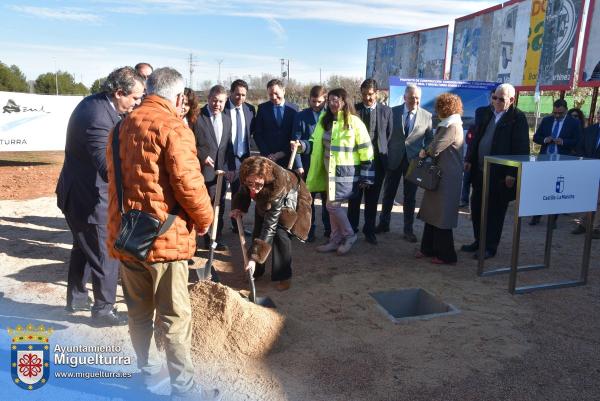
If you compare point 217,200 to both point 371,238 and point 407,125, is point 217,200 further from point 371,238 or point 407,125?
point 407,125

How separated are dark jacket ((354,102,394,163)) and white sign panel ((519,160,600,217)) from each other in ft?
6.02

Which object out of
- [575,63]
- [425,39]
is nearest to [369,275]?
[575,63]

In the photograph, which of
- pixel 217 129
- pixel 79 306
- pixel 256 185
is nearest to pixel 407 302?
pixel 256 185

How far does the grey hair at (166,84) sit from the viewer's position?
2.50 m

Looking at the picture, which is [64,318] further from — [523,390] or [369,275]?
[523,390]

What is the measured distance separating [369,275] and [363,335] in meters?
1.33

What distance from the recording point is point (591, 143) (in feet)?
21.9

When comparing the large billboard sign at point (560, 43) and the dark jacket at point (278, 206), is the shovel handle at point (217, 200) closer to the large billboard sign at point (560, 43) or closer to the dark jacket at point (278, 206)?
the dark jacket at point (278, 206)

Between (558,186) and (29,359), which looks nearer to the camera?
(29,359)

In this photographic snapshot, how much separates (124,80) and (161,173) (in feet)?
3.70

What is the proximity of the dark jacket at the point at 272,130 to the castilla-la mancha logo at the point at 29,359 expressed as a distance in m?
3.20

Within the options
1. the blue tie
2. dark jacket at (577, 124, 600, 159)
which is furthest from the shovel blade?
the blue tie

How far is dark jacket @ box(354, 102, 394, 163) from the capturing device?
573 cm

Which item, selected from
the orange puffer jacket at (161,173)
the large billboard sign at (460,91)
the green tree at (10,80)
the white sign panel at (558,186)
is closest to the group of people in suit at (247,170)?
the orange puffer jacket at (161,173)
